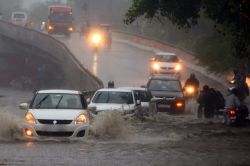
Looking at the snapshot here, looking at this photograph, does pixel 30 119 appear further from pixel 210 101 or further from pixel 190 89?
pixel 190 89

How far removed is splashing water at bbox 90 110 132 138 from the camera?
2369 cm

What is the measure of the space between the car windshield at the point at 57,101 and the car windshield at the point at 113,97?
4.71m

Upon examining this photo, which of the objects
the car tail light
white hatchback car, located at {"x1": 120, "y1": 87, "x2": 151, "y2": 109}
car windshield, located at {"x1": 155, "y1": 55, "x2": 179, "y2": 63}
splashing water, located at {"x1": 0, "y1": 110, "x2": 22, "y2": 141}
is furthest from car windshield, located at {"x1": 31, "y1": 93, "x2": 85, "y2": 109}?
car windshield, located at {"x1": 155, "y1": 55, "x2": 179, "y2": 63}

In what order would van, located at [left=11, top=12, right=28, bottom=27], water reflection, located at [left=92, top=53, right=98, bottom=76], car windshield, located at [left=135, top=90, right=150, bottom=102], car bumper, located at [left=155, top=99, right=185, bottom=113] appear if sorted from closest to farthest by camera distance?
car windshield, located at [left=135, top=90, right=150, bottom=102]
car bumper, located at [left=155, top=99, right=185, bottom=113]
water reflection, located at [left=92, top=53, right=98, bottom=76]
van, located at [left=11, top=12, right=28, bottom=27]

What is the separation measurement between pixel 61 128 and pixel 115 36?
65.5 meters

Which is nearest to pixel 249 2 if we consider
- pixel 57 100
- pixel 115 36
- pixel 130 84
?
pixel 57 100

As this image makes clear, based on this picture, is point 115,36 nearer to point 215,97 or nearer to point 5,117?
point 215,97

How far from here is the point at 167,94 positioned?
37250 mm

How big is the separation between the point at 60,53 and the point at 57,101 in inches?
1666

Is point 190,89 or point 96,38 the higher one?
point 96,38

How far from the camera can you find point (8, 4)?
18600 cm

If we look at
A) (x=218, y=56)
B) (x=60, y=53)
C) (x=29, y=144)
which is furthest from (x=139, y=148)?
(x=60, y=53)

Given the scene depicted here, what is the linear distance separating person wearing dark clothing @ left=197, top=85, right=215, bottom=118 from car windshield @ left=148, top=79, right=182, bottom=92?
16.0ft

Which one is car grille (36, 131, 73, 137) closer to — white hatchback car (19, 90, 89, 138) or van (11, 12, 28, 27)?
white hatchback car (19, 90, 89, 138)
